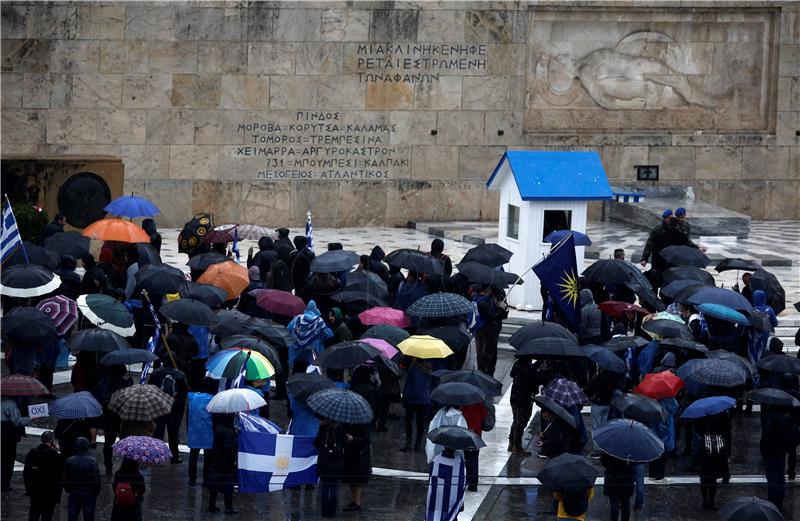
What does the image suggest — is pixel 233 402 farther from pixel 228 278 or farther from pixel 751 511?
pixel 228 278

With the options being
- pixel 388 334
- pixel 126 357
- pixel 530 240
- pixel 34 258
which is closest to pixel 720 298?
pixel 388 334

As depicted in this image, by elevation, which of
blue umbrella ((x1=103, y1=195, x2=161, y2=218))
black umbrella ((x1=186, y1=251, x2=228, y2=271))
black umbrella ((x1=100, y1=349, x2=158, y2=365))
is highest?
blue umbrella ((x1=103, y1=195, x2=161, y2=218))

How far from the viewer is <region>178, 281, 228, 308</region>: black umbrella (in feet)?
56.6

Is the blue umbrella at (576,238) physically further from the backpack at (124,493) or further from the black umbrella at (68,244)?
the backpack at (124,493)

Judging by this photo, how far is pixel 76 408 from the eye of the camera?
1366 cm

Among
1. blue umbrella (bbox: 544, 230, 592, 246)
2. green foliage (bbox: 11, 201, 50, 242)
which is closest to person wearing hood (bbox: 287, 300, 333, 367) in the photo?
blue umbrella (bbox: 544, 230, 592, 246)

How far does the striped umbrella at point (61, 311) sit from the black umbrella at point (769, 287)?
800 cm

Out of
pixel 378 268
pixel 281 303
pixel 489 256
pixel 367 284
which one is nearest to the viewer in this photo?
pixel 281 303

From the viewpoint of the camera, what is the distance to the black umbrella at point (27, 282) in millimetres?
17031

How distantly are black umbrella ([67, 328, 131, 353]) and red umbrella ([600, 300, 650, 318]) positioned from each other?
5974mm

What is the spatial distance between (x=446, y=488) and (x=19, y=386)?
3.93m

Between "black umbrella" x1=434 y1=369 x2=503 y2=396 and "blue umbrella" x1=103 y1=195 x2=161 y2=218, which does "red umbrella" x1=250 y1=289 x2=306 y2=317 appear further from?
"blue umbrella" x1=103 y1=195 x2=161 y2=218

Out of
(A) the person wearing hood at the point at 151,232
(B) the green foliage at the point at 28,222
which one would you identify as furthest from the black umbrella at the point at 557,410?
(B) the green foliage at the point at 28,222

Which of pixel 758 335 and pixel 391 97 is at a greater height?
pixel 391 97
